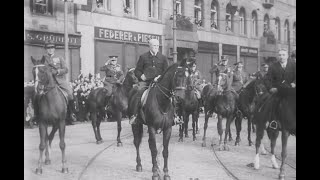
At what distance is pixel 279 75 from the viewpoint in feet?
26.0

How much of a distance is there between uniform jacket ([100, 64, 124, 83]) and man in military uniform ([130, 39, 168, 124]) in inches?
15.4

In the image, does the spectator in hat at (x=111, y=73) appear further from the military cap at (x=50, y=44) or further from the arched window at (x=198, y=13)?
the arched window at (x=198, y=13)

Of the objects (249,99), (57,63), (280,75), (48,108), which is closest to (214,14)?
(280,75)

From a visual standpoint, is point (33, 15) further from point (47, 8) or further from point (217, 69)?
point (217, 69)

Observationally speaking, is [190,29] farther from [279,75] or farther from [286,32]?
[279,75]

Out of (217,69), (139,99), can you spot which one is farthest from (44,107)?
(217,69)

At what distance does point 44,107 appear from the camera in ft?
27.5

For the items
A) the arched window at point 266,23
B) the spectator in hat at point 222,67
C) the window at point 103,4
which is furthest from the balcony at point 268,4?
the window at point 103,4

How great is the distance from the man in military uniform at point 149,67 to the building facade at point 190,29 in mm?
109

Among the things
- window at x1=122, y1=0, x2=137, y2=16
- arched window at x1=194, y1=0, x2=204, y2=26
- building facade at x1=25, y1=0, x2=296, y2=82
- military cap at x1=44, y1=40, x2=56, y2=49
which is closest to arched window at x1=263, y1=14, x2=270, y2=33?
building facade at x1=25, y1=0, x2=296, y2=82

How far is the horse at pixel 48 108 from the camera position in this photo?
8078 mm

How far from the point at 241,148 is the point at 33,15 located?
4.48 m

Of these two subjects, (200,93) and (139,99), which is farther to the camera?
(200,93)
